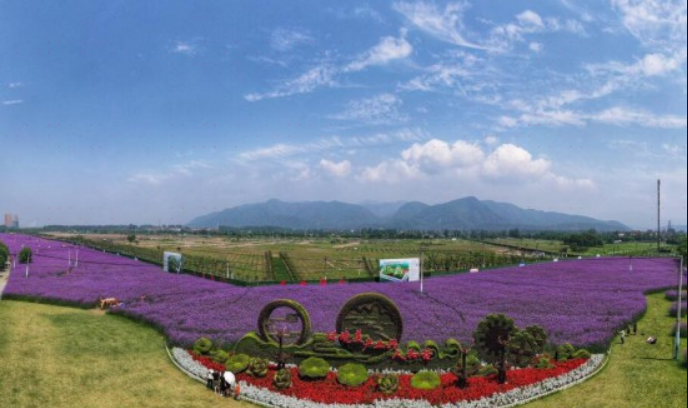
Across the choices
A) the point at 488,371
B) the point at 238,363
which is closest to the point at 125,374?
the point at 238,363

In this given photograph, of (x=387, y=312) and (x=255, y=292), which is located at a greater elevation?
(x=387, y=312)

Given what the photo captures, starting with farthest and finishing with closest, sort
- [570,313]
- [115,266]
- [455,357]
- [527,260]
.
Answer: [527,260]
[115,266]
[570,313]
[455,357]

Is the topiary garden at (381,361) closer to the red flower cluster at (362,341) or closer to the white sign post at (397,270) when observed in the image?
the red flower cluster at (362,341)

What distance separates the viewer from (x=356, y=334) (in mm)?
18484

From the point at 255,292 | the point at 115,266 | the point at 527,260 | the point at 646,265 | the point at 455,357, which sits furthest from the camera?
the point at 527,260

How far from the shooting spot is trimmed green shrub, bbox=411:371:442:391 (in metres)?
16.3

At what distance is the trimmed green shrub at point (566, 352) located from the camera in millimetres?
19297

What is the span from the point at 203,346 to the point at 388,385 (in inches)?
365

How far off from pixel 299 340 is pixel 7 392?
11149 mm

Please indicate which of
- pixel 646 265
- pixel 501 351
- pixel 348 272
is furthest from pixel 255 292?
pixel 646 265

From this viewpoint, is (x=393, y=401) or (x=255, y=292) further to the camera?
(x=255, y=292)

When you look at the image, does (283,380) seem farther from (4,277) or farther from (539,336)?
(4,277)

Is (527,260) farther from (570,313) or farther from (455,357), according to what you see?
(455,357)

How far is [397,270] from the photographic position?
151ft
